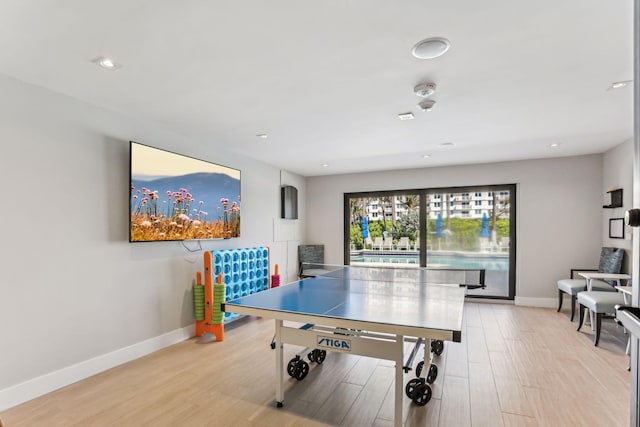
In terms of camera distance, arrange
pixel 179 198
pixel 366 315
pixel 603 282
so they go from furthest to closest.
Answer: pixel 603 282
pixel 179 198
pixel 366 315

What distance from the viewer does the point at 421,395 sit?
243 cm

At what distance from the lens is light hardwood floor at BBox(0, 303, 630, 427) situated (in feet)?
7.42

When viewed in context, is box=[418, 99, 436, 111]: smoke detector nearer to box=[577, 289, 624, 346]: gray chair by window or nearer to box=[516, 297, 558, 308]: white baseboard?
box=[577, 289, 624, 346]: gray chair by window

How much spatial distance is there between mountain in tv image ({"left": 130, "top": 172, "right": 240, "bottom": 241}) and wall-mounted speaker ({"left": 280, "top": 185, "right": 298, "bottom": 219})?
4.78 ft

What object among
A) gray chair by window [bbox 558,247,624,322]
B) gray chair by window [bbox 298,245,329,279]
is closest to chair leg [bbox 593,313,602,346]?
gray chair by window [bbox 558,247,624,322]

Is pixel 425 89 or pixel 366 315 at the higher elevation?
pixel 425 89

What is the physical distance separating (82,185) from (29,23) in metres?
1.46

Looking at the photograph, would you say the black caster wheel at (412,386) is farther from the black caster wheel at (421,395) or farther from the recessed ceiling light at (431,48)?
the recessed ceiling light at (431,48)

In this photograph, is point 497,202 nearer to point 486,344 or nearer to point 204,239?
point 486,344

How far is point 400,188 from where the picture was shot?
21.2 ft

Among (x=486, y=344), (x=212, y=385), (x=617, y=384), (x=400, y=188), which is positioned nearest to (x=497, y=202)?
(x=400, y=188)

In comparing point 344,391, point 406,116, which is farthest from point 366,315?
point 406,116

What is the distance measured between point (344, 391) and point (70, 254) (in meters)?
2.58

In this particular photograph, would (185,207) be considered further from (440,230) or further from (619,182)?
(619,182)
